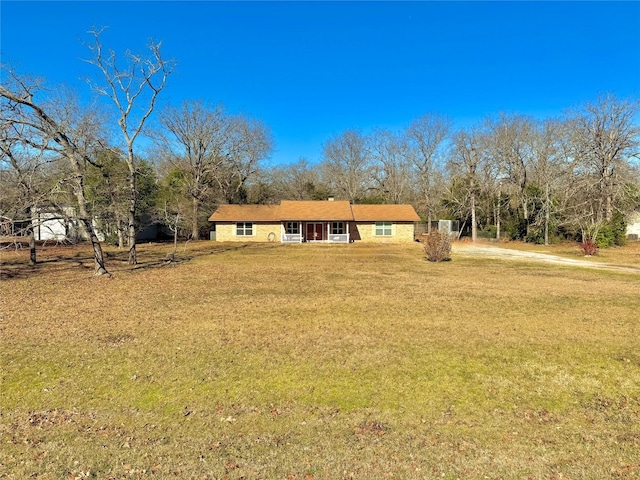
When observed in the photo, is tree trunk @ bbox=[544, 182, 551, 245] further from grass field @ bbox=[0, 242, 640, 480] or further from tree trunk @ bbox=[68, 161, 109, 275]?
tree trunk @ bbox=[68, 161, 109, 275]

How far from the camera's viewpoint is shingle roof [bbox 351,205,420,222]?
3366 cm

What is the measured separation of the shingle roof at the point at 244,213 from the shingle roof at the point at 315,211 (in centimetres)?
110

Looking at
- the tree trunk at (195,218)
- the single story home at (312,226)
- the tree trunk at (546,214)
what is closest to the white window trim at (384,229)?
the single story home at (312,226)

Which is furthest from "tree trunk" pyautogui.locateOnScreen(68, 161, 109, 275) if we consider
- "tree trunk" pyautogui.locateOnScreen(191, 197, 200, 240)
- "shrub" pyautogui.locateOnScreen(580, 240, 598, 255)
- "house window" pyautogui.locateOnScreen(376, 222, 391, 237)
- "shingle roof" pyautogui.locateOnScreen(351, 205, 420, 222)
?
"shrub" pyautogui.locateOnScreen(580, 240, 598, 255)

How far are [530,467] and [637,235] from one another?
41528mm

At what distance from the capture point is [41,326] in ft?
25.1

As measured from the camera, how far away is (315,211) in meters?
33.6

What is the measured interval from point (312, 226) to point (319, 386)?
2972 centimetres

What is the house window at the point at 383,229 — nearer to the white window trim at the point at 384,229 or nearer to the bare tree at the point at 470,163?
the white window trim at the point at 384,229

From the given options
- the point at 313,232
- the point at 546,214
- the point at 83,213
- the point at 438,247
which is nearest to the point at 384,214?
the point at 313,232

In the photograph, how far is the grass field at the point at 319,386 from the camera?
3447 millimetres

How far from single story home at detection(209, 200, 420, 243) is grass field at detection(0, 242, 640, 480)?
2266 cm

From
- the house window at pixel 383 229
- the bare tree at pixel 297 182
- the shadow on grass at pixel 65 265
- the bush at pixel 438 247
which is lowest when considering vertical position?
the shadow on grass at pixel 65 265

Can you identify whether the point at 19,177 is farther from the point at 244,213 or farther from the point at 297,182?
the point at 297,182
